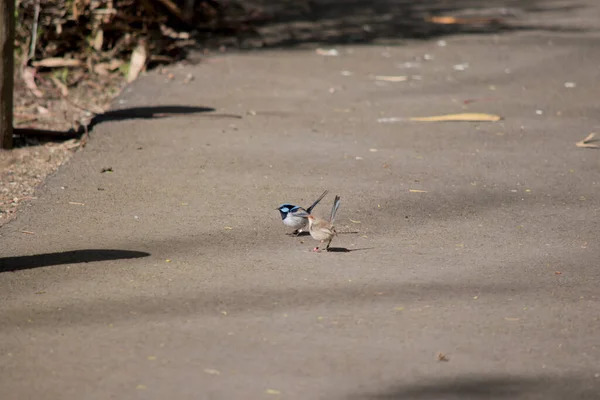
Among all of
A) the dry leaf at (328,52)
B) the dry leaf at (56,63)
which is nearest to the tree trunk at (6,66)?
the dry leaf at (56,63)

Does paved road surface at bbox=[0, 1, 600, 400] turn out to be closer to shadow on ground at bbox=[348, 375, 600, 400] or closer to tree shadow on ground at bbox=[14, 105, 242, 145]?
shadow on ground at bbox=[348, 375, 600, 400]

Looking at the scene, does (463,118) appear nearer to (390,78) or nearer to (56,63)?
(390,78)

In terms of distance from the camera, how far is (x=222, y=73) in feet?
46.5

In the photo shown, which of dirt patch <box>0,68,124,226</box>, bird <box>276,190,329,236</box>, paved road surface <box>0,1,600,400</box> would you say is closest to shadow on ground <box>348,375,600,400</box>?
paved road surface <box>0,1,600,400</box>

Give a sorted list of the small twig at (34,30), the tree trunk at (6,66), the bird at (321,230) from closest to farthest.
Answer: the bird at (321,230), the tree trunk at (6,66), the small twig at (34,30)

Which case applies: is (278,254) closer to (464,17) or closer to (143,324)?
(143,324)

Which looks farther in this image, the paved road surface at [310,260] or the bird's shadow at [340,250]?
the bird's shadow at [340,250]

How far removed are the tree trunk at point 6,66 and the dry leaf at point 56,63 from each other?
4653mm

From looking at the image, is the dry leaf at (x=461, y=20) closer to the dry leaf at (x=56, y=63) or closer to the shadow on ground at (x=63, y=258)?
the dry leaf at (x=56, y=63)

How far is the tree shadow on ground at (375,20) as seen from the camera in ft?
58.9

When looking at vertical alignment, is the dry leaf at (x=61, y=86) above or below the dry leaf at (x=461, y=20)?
below

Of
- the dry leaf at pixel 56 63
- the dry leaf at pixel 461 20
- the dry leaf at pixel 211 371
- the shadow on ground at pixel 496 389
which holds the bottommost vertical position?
the dry leaf at pixel 56 63

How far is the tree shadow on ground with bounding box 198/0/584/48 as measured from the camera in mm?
17938

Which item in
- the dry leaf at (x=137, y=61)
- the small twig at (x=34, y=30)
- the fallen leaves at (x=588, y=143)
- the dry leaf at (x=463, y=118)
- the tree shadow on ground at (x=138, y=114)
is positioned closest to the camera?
the fallen leaves at (x=588, y=143)
